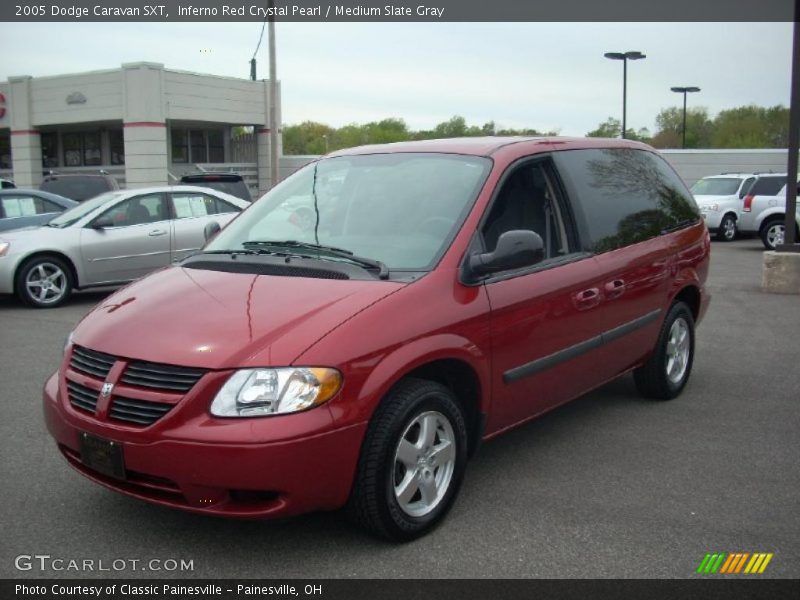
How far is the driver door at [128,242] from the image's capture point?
427 inches

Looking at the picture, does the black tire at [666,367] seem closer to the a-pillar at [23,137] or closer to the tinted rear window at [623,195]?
the tinted rear window at [623,195]

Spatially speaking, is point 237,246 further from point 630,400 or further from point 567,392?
point 630,400

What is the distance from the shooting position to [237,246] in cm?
474

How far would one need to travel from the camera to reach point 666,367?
20.0ft

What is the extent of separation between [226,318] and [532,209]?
2018 millimetres

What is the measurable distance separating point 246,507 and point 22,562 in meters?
1.03

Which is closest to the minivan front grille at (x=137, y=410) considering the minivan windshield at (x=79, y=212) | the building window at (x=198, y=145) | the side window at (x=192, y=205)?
the minivan windshield at (x=79, y=212)

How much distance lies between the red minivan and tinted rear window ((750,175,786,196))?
16.1 m

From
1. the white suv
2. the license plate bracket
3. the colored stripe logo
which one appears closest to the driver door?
the license plate bracket

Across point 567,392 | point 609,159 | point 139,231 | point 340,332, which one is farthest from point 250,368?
point 139,231

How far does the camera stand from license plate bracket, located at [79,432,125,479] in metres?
3.47

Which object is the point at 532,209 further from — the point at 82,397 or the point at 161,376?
the point at 82,397

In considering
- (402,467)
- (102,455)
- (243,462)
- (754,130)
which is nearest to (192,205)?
(102,455)

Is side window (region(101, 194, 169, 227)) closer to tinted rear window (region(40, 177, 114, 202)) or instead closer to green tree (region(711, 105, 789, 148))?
tinted rear window (region(40, 177, 114, 202))
